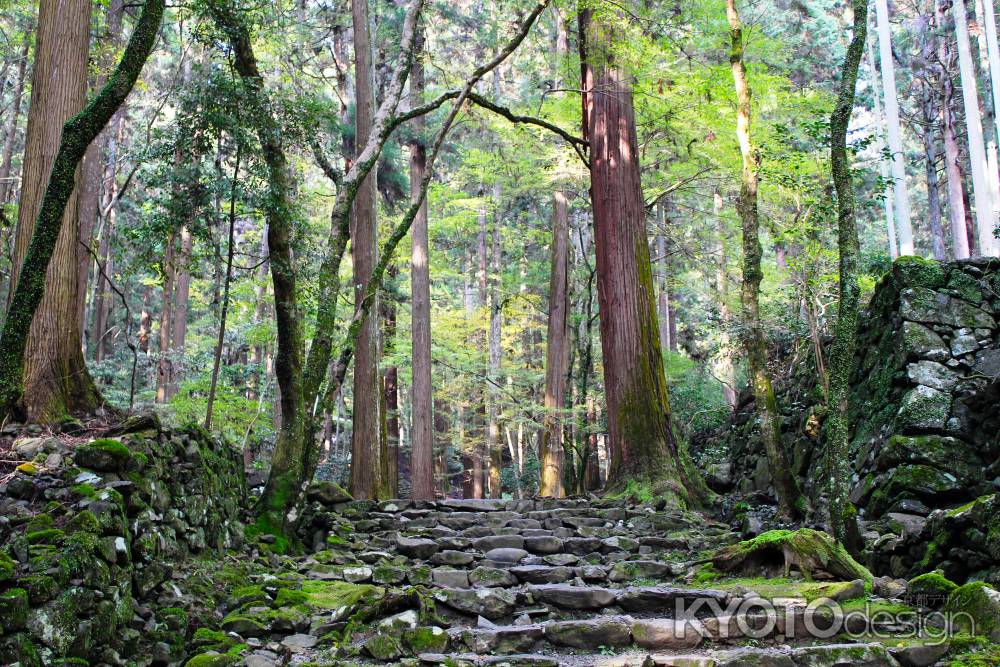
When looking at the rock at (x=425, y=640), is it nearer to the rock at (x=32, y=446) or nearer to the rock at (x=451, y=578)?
the rock at (x=451, y=578)

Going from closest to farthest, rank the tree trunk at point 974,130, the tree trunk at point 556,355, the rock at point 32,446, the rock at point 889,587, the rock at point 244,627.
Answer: the rock at point 244,627
the rock at point 889,587
the rock at point 32,446
the tree trunk at point 556,355
the tree trunk at point 974,130

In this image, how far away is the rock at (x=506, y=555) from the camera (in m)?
6.94

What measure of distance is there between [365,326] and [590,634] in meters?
7.83

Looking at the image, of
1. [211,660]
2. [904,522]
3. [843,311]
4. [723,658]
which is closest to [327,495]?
[211,660]

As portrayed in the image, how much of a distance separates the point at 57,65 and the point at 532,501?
23.5 ft

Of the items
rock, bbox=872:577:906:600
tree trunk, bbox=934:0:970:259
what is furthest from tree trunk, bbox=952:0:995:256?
rock, bbox=872:577:906:600

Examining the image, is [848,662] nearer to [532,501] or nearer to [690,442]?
[532,501]

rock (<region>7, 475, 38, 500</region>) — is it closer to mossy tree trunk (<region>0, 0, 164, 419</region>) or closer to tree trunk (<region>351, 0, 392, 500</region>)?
mossy tree trunk (<region>0, 0, 164, 419</region>)

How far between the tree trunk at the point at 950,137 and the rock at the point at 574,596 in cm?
1685

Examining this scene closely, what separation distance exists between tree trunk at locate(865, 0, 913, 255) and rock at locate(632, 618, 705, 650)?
41.1 feet

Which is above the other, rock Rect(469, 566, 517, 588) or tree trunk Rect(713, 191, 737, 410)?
tree trunk Rect(713, 191, 737, 410)

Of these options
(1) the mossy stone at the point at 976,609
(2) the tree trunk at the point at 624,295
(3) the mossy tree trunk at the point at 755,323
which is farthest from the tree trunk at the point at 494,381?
(1) the mossy stone at the point at 976,609

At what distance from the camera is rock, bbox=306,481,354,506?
884cm

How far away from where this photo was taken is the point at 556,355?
16.2 meters
